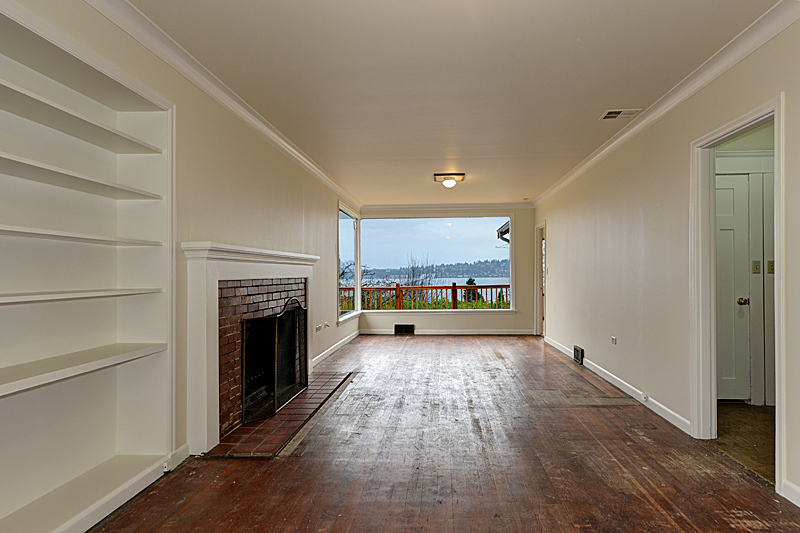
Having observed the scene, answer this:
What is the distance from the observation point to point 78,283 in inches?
103

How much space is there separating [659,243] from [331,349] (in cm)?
469

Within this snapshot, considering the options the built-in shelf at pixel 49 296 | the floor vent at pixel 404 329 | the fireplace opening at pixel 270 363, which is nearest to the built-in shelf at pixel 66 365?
the built-in shelf at pixel 49 296

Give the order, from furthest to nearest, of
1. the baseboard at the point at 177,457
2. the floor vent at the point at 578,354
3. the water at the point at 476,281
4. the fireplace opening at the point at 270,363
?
1. the water at the point at 476,281
2. the floor vent at the point at 578,354
3. the fireplace opening at the point at 270,363
4. the baseboard at the point at 177,457

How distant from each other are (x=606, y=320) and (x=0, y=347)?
5199 mm

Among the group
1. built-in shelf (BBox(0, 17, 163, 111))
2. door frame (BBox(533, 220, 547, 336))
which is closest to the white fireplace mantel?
built-in shelf (BBox(0, 17, 163, 111))

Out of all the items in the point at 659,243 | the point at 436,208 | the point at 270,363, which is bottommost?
the point at 270,363

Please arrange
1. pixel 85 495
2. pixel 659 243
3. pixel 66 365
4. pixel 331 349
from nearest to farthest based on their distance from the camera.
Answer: pixel 66 365, pixel 85 495, pixel 659 243, pixel 331 349

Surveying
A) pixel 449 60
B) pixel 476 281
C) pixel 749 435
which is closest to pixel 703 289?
pixel 749 435

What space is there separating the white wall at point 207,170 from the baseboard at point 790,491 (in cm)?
340

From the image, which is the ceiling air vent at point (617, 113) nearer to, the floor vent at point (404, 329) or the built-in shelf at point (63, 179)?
the built-in shelf at point (63, 179)

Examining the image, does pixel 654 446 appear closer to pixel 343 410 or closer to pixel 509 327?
pixel 343 410

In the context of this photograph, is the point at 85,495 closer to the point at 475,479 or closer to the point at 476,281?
the point at 475,479

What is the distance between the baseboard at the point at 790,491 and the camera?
2.54 m

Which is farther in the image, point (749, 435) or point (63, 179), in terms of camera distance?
point (749, 435)
